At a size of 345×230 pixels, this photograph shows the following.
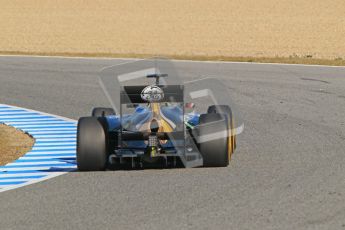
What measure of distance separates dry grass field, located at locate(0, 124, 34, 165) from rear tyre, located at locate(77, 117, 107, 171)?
1772 millimetres

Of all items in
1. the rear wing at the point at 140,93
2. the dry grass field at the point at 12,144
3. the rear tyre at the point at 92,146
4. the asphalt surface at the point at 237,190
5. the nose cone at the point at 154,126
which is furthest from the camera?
the dry grass field at the point at 12,144

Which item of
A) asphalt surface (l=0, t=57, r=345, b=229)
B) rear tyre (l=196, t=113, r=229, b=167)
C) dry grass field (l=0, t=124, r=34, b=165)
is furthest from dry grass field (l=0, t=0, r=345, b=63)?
rear tyre (l=196, t=113, r=229, b=167)

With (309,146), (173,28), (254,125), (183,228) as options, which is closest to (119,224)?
(183,228)

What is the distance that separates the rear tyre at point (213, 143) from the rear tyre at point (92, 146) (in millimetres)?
1243

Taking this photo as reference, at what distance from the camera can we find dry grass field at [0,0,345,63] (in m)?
42.1

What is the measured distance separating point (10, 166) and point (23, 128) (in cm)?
451

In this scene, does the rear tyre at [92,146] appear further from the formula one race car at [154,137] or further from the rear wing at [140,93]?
the rear wing at [140,93]

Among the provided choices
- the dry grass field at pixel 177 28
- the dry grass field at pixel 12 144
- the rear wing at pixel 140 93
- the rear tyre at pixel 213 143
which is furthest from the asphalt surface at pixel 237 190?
the dry grass field at pixel 177 28

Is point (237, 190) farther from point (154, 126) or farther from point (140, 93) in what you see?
point (140, 93)

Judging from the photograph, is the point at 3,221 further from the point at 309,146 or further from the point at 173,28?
the point at 173,28

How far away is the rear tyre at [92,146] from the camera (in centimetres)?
1343

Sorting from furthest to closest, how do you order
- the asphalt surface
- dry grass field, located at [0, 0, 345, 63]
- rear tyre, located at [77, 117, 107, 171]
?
dry grass field, located at [0, 0, 345, 63] < rear tyre, located at [77, 117, 107, 171] < the asphalt surface

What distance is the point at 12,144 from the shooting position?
54.6ft

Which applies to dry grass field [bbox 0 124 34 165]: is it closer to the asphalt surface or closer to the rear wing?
the asphalt surface
